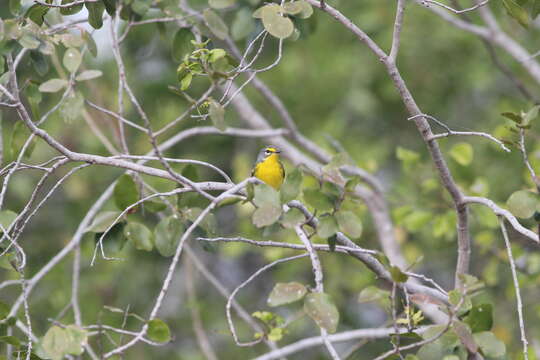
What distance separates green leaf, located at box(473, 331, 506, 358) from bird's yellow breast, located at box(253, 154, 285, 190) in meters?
2.49

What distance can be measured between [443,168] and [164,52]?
574 centimetres

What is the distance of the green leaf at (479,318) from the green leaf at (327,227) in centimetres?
69

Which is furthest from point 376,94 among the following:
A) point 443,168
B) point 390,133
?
point 443,168

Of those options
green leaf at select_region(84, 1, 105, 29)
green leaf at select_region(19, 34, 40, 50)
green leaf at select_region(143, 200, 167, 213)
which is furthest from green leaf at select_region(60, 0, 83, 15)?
green leaf at select_region(143, 200, 167, 213)

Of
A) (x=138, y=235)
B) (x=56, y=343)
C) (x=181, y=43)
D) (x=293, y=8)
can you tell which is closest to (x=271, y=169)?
(x=181, y=43)

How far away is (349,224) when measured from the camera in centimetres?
255

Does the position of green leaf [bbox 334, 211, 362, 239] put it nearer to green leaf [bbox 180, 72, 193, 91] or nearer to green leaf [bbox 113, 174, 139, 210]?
green leaf [bbox 180, 72, 193, 91]

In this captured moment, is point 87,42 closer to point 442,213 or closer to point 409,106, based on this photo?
point 409,106

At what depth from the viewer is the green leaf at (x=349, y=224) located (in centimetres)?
255

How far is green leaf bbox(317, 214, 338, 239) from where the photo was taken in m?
2.52

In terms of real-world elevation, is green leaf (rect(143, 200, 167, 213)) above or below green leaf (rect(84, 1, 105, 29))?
below

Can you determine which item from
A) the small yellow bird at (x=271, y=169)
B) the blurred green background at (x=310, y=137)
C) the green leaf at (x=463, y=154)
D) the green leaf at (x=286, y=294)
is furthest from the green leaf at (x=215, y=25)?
the blurred green background at (x=310, y=137)

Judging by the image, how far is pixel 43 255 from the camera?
24.4 feet

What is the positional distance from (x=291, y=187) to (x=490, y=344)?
2.96 feet
